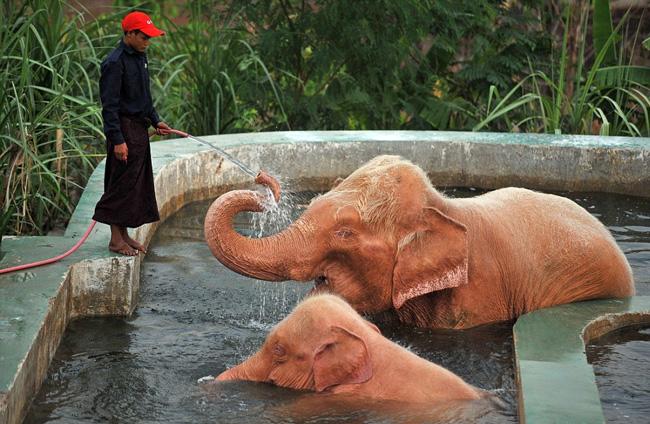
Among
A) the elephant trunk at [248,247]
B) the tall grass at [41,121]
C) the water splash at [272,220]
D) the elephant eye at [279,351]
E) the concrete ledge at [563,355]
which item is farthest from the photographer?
the water splash at [272,220]

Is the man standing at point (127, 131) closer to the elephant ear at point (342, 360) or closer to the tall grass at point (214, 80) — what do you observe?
the elephant ear at point (342, 360)

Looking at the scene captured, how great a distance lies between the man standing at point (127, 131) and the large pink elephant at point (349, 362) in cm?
194

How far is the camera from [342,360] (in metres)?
5.52

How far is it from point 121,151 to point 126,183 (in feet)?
0.91

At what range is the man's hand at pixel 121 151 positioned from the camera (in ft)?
23.4

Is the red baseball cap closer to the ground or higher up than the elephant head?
higher up

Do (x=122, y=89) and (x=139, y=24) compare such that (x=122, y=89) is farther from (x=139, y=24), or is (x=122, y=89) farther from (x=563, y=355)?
(x=563, y=355)

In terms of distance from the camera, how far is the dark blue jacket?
7.12m

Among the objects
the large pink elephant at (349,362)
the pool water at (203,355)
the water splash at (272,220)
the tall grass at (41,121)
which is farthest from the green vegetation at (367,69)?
the large pink elephant at (349,362)

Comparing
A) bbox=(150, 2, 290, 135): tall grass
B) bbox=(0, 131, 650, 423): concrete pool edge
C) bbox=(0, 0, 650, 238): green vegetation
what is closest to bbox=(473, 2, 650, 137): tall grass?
bbox=(0, 0, 650, 238): green vegetation

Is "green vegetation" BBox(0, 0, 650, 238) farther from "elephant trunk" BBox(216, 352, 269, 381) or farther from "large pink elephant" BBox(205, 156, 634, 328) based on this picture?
"elephant trunk" BBox(216, 352, 269, 381)

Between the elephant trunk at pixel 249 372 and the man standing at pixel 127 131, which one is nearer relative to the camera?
the elephant trunk at pixel 249 372

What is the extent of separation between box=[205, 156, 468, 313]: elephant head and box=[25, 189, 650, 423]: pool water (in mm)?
412

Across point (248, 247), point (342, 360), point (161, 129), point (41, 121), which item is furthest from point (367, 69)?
point (342, 360)
